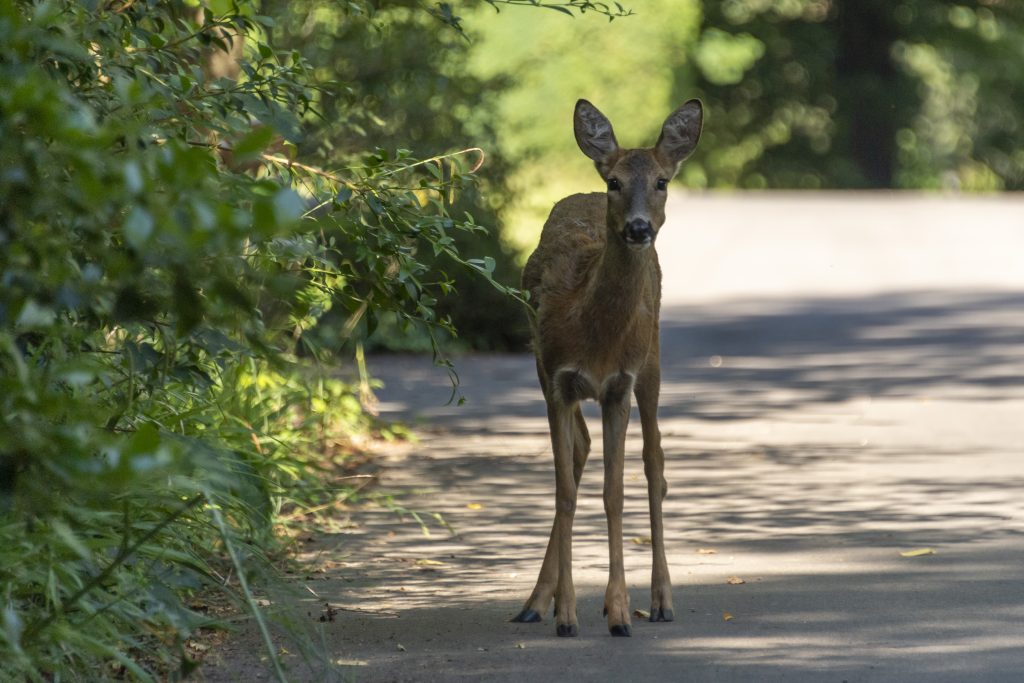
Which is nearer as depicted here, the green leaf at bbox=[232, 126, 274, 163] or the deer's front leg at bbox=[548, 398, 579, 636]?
the green leaf at bbox=[232, 126, 274, 163]

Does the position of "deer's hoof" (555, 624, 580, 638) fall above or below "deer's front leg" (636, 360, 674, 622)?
below

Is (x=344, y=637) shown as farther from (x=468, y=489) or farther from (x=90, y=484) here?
(x=468, y=489)

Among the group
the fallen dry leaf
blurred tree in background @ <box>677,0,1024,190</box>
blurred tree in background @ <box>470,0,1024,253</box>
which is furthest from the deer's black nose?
blurred tree in background @ <box>677,0,1024,190</box>

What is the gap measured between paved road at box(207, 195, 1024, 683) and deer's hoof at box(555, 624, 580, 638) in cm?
6

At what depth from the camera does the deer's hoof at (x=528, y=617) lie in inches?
266

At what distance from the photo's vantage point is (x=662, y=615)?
6762 millimetres

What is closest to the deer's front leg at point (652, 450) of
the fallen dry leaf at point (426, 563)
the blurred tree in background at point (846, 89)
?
the fallen dry leaf at point (426, 563)

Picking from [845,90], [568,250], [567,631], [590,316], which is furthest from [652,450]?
[845,90]

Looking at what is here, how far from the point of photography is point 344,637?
6.48 metres

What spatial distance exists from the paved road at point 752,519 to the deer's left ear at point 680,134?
69.4 inches

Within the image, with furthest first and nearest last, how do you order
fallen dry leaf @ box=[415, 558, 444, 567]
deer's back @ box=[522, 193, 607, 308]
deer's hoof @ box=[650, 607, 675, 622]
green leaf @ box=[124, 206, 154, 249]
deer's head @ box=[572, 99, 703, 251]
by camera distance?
fallen dry leaf @ box=[415, 558, 444, 567]
deer's back @ box=[522, 193, 607, 308]
deer's hoof @ box=[650, 607, 675, 622]
deer's head @ box=[572, 99, 703, 251]
green leaf @ box=[124, 206, 154, 249]

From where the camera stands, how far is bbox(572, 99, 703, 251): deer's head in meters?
6.62

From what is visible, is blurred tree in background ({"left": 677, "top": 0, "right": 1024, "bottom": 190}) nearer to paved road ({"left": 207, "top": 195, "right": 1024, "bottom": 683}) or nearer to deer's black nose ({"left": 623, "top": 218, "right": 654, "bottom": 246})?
paved road ({"left": 207, "top": 195, "right": 1024, "bottom": 683})

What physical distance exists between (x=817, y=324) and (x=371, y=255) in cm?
1231
